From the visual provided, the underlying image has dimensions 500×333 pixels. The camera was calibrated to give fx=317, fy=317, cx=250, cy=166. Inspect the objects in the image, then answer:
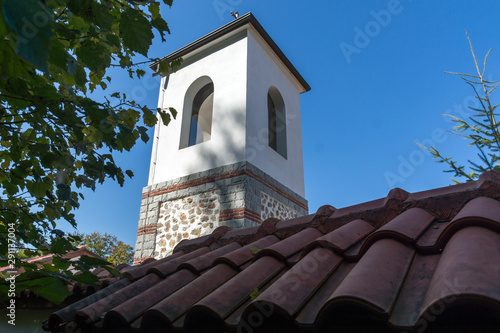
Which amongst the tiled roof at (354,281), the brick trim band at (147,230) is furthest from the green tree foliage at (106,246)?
the tiled roof at (354,281)

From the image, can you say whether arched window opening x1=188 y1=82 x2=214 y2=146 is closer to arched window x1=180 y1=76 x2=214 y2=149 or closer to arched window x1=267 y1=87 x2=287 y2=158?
arched window x1=180 y1=76 x2=214 y2=149

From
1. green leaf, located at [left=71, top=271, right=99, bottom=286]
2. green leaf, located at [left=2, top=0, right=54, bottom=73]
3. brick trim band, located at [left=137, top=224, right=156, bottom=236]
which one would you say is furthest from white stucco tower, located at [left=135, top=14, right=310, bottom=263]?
green leaf, located at [left=2, top=0, right=54, bottom=73]

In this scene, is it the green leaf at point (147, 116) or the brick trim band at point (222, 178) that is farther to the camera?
the brick trim band at point (222, 178)

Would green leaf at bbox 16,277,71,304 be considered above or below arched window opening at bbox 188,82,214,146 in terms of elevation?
below

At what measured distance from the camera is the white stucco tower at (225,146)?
693 centimetres

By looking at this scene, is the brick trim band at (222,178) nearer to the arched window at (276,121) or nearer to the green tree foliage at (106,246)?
the arched window at (276,121)

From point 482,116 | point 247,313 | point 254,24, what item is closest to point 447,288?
point 247,313

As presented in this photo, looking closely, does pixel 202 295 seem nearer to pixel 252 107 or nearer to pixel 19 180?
pixel 19 180

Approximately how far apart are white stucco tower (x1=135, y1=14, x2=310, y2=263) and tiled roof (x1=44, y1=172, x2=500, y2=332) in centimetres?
431

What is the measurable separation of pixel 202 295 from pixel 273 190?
5.84 m

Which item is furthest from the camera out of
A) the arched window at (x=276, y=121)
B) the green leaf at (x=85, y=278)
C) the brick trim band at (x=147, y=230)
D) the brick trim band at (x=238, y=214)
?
the arched window at (x=276, y=121)

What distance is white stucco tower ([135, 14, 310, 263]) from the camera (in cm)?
693

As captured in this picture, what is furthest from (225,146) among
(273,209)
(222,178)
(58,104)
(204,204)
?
(58,104)

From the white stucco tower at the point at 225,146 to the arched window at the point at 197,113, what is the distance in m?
0.03
